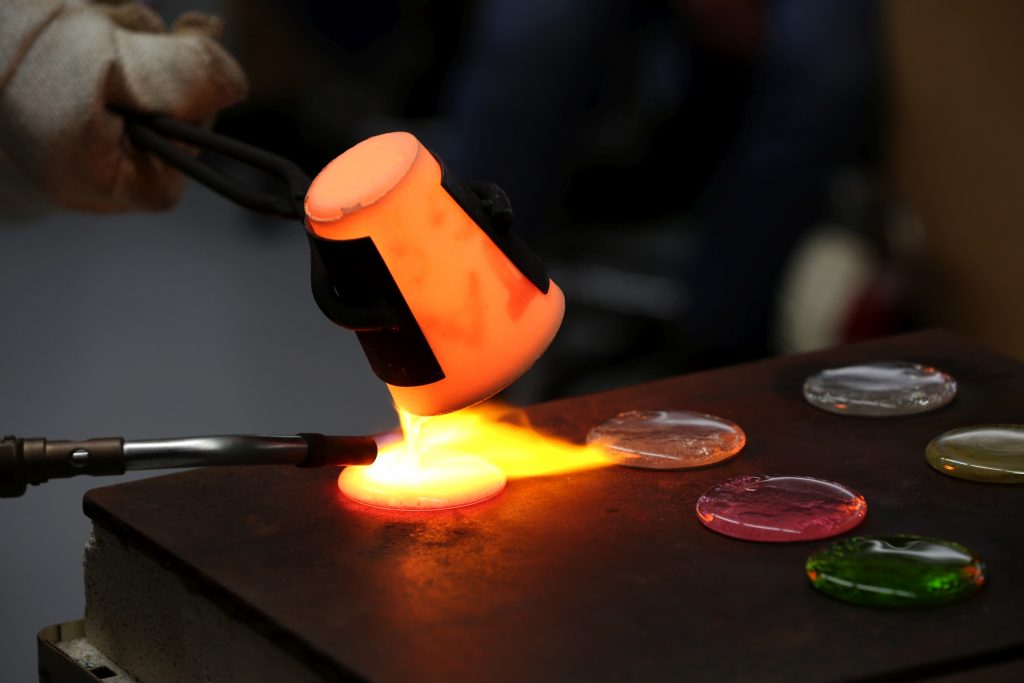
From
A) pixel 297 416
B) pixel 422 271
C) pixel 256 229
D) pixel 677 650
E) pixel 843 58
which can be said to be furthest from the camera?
pixel 256 229

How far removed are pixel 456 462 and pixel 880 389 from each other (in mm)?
387

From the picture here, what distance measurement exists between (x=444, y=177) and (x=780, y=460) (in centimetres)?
36

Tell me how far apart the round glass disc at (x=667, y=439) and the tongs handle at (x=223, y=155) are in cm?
31

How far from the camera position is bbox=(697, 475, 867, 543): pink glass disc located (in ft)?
3.01

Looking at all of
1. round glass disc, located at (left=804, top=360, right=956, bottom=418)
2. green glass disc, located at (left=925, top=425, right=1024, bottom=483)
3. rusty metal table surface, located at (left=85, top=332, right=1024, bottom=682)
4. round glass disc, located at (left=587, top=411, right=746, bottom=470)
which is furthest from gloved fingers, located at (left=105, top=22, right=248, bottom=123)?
green glass disc, located at (left=925, top=425, right=1024, bottom=483)

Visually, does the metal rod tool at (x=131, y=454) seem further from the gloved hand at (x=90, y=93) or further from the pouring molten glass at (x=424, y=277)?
the gloved hand at (x=90, y=93)

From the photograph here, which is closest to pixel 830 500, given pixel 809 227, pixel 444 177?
pixel 444 177

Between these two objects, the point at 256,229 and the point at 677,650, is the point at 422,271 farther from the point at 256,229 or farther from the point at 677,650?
the point at 256,229

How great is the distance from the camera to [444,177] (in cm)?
93

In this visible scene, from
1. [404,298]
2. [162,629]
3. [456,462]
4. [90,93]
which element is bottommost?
[162,629]

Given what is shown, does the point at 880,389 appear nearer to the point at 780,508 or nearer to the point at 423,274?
the point at 780,508

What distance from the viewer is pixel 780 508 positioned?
948mm

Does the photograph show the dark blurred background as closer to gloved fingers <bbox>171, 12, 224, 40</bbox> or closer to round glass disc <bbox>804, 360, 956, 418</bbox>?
gloved fingers <bbox>171, 12, 224, 40</bbox>

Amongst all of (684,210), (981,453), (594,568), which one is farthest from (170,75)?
(684,210)
